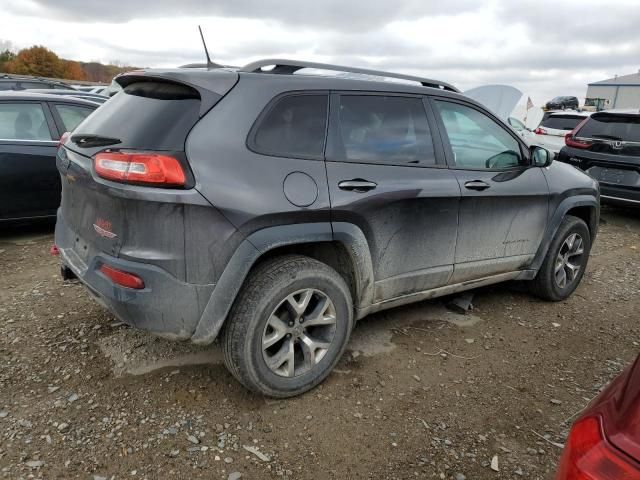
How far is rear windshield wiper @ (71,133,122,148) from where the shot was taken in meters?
2.62

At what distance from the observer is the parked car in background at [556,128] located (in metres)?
11.1

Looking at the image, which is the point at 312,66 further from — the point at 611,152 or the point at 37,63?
the point at 37,63

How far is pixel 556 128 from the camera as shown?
11.4m

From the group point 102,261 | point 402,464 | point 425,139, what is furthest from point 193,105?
point 402,464

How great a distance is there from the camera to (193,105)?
2.54 m

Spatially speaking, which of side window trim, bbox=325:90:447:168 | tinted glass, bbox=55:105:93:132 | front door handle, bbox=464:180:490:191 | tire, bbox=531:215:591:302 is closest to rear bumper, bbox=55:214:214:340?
side window trim, bbox=325:90:447:168

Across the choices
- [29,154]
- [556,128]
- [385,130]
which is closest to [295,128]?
[385,130]

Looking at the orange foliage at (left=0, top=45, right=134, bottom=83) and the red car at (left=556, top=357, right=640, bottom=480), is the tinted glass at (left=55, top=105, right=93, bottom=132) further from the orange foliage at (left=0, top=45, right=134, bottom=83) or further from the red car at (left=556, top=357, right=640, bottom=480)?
the orange foliage at (left=0, top=45, right=134, bottom=83)

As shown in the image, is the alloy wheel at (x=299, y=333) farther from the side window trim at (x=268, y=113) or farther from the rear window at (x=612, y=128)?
the rear window at (x=612, y=128)

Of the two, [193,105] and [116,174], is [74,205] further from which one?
[193,105]

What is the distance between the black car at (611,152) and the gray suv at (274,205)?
447 centimetres

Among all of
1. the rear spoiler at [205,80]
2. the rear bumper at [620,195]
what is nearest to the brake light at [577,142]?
the rear bumper at [620,195]

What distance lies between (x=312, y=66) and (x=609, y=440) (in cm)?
248

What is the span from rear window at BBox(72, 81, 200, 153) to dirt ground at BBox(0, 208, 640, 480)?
1.39 meters
